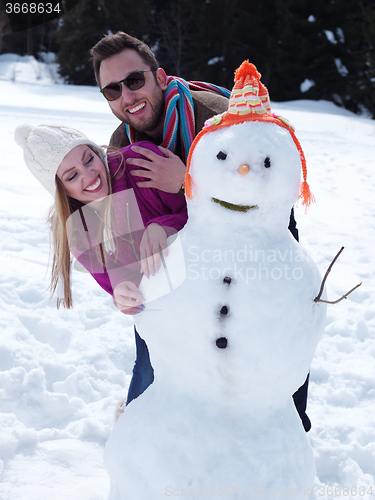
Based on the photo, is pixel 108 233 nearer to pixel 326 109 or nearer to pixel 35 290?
pixel 35 290

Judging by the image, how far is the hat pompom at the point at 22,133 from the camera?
5.02ft

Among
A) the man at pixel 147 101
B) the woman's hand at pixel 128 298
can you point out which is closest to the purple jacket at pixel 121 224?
the woman's hand at pixel 128 298

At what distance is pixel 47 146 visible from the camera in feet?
4.76

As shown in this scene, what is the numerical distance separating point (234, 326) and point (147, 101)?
1.09 m

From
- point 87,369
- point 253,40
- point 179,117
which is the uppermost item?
point 179,117

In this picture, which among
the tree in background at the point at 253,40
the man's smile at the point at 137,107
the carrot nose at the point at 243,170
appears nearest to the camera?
the carrot nose at the point at 243,170

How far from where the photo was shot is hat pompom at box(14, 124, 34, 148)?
1531 millimetres

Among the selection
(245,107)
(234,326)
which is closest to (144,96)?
(245,107)

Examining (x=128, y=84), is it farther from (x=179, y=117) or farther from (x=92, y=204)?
(x=92, y=204)

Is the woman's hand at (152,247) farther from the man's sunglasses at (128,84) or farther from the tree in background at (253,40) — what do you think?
the tree in background at (253,40)

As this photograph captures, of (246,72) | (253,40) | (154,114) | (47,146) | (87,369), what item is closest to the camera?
(246,72)

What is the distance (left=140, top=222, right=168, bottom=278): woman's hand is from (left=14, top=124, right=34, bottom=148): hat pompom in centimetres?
59

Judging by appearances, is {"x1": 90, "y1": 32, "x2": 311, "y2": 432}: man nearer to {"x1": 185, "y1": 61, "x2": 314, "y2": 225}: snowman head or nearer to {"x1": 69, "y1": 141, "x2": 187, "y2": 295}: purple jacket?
{"x1": 69, "y1": 141, "x2": 187, "y2": 295}: purple jacket

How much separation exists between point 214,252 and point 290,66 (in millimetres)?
14903
